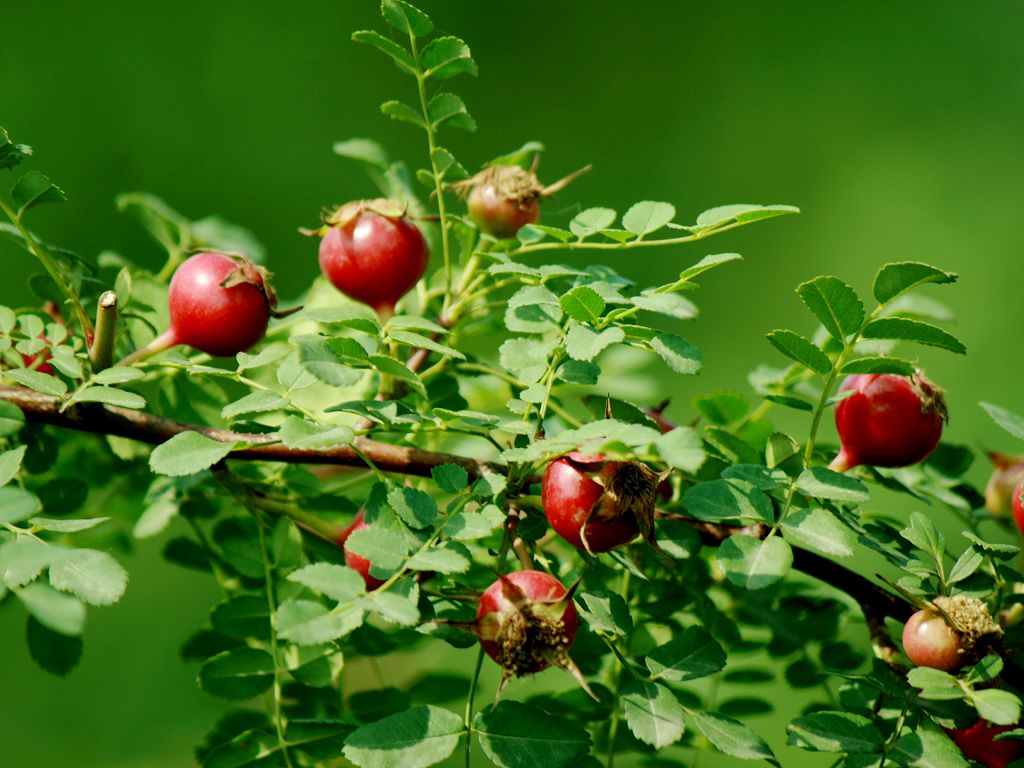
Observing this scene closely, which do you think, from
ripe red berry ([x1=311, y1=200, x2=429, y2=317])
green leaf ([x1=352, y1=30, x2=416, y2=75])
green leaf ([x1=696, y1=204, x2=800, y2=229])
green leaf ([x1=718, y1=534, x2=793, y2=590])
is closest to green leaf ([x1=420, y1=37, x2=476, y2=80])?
green leaf ([x1=352, y1=30, x2=416, y2=75])

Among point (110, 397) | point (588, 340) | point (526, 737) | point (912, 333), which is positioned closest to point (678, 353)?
point (588, 340)

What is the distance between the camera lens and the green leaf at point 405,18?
2.71ft

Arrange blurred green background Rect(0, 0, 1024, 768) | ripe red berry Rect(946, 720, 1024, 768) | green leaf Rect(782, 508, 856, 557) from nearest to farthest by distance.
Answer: green leaf Rect(782, 508, 856, 557) < ripe red berry Rect(946, 720, 1024, 768) < blurred green background Rect(0, 0, 1024, 768)

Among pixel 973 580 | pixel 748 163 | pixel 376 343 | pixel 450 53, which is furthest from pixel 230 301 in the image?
pixel 748 163

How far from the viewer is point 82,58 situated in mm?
2477

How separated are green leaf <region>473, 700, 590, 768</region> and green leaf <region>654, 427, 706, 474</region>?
21cm

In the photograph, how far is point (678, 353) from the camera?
2.34 feet

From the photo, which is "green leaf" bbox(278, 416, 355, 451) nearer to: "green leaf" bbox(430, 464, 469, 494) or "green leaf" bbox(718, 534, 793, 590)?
"green leaf" bbox(430, 464, 469, 494)

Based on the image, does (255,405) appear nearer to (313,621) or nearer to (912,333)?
(313,621)

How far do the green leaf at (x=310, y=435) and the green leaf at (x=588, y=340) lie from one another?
153 mm

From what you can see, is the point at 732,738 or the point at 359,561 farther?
the point at 359,561

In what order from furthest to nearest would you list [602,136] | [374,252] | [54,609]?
[602,136] < [374,252] < [54,609]

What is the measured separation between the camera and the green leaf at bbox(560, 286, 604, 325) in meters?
0.69

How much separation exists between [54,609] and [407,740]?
23 centimetres
